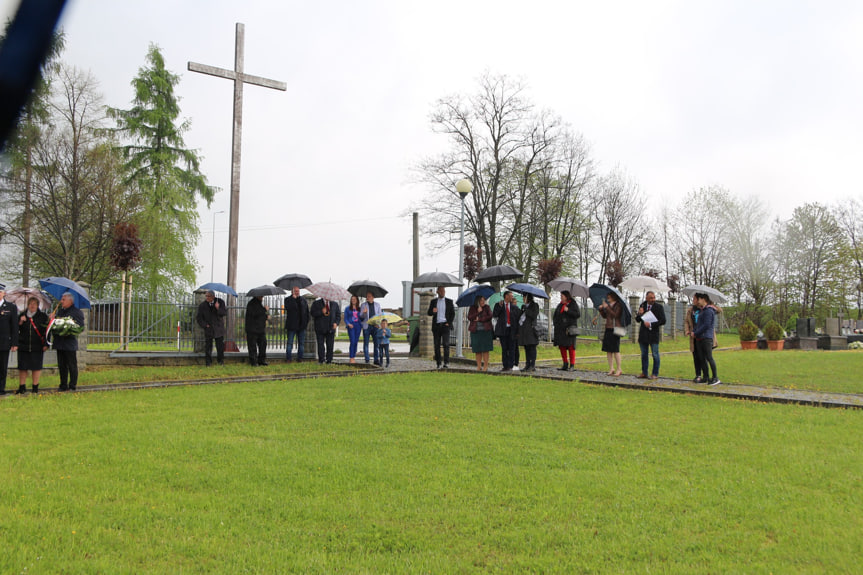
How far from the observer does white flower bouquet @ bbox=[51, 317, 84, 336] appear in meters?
11.4

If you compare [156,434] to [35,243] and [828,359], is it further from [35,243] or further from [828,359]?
[35,243]

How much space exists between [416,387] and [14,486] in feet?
23.9

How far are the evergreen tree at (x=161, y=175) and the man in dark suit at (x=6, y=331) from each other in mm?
20314

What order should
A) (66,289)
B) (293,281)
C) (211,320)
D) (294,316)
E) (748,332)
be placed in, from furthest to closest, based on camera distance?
(748,332) < (293,281) < (294,316) < (211,320) < (66,289)

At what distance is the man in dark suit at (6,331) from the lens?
1115 cm

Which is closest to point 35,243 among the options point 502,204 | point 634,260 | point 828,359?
point 502,204

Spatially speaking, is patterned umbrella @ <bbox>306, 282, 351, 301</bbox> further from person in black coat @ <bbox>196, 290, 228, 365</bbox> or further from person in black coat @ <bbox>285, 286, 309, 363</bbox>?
person in black coat @ <bbox>196, 290, 228, 365</bbox>

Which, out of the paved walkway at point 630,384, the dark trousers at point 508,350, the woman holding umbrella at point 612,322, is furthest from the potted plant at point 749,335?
the dark trousers at point 508,350

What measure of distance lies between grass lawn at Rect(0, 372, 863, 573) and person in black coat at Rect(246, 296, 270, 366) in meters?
7.40

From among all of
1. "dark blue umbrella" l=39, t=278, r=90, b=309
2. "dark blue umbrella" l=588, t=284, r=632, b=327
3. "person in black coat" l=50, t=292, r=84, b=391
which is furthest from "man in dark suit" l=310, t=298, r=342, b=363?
"dark blue umbrella" l=588, t=284, r=632, b=327

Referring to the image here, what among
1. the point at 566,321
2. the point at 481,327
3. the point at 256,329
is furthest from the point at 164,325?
the point at 566,321

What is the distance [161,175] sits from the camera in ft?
107

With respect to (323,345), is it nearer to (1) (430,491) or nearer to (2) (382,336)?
(2) (382,336)

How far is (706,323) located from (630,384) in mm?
2003
